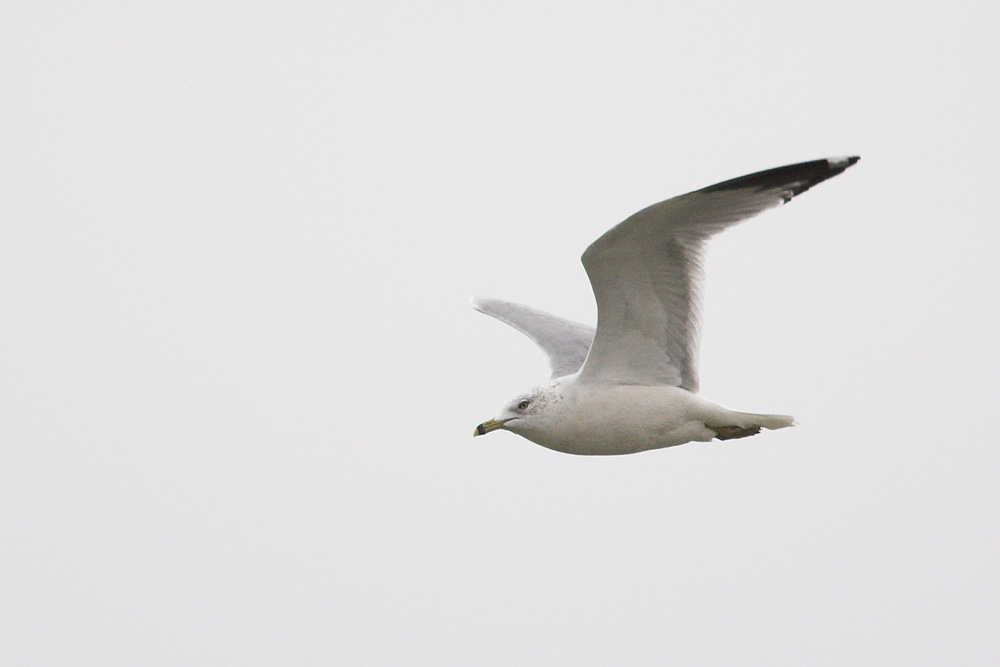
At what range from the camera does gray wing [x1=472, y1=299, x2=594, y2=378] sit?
904 centimetres

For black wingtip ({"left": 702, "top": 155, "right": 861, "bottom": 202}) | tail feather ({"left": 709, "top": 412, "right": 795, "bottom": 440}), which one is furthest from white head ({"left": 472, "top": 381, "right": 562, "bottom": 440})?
black wingtip ({"left": 702, "top": 155, "right": 861, "bottom": 202})

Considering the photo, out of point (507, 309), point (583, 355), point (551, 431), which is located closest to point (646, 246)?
point (551, 431)

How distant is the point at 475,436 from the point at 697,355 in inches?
56.9

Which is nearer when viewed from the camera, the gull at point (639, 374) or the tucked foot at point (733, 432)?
the gull at point (639, 374)

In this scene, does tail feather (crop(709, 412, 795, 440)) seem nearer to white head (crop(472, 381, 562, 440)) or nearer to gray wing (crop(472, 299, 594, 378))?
white head (crop(472, 381, 562, 440))

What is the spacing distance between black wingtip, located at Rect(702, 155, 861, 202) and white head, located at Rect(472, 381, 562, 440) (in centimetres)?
182

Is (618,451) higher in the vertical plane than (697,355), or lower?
lower

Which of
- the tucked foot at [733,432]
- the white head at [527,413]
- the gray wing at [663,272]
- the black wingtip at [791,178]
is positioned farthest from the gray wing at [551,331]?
the black wingtip at [791,178]

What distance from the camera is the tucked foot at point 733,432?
7.64 metres

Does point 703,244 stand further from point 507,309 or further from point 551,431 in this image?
point 507,309

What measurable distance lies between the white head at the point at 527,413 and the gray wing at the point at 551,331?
102cm

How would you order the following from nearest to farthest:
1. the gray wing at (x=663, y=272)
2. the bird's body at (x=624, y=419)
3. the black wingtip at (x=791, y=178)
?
1. the black wingtip at (x=791, y=178)
2. the gray wing at (x=663, y=272)
3. the bird's body at (x=624, y=419)

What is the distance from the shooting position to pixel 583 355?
360 inches

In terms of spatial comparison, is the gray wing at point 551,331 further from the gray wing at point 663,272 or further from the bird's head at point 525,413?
the gray wing at point 663,272
